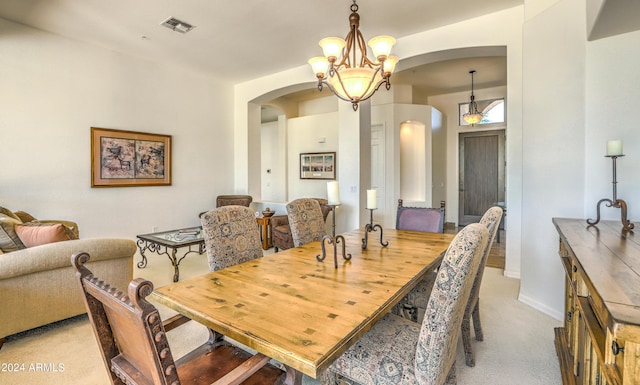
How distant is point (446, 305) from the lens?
1067 millimetres

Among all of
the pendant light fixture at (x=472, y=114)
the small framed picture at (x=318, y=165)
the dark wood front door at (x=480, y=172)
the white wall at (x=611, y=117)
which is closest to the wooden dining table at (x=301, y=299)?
the white wall at (x=611, y=117)

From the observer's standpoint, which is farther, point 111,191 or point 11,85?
point 111,191

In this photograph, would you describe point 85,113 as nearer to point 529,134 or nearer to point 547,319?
point 529,134

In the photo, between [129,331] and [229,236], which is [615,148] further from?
[129,331]

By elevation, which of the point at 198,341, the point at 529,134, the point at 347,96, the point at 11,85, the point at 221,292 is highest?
the point at 11,85

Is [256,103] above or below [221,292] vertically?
above

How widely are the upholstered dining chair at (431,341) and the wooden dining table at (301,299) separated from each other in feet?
0.69

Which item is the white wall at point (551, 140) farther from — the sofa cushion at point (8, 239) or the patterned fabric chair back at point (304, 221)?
the sofa cushion at point (8, 239)

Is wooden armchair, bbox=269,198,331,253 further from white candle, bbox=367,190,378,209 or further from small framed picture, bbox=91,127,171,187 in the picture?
white candle, bbox=367,190,378,209

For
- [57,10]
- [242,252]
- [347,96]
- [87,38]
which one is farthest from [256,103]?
[242,252]

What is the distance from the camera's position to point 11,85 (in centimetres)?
364

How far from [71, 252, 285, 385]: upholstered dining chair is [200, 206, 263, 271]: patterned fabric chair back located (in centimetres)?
54

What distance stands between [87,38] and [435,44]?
14.8ft

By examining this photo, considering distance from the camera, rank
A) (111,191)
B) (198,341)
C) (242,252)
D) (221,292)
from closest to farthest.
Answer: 1. (221,292)
2. (242,252)
3. (198,341)
4. (111,191)
